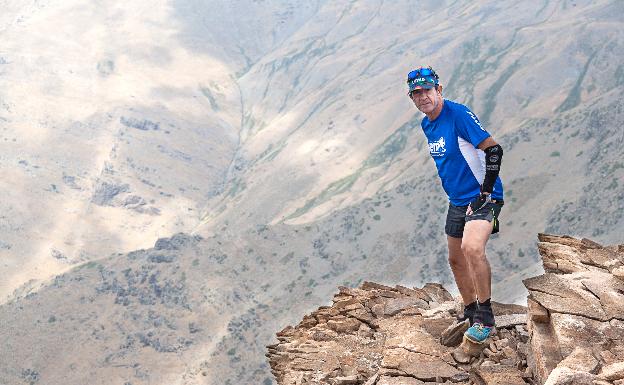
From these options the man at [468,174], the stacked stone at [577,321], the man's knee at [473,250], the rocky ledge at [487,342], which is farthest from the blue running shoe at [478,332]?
the man's knee at [473,250]

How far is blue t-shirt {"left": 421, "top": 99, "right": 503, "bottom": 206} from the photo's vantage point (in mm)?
8586

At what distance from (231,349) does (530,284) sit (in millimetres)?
88527

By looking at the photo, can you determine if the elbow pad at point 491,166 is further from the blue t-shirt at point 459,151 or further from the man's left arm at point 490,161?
the blue t-shirt at point 459,151

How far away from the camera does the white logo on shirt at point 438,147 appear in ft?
28.9

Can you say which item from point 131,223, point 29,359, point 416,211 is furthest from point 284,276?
point 131,223

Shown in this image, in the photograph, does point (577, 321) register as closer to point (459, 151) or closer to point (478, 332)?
point (478, 332)

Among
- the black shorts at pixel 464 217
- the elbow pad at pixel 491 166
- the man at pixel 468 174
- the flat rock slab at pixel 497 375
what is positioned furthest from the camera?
the black shorts at pixel 464 217

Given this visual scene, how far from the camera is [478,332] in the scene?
28.9ft

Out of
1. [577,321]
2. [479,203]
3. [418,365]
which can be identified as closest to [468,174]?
[479,203]

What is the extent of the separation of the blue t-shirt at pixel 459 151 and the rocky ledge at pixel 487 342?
1.54 m

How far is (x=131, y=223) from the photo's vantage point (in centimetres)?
18675

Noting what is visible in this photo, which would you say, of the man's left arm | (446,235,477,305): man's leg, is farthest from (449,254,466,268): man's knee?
the man's left arm

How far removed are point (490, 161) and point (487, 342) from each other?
8.55 ft

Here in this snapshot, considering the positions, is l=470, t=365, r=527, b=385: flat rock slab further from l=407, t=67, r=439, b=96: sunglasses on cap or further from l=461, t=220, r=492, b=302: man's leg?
l=407, t=67, r=439, b=96: sunglasses on cap
